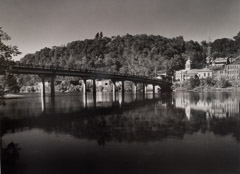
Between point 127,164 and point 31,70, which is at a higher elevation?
point 31,70

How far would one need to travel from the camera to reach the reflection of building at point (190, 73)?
219ft

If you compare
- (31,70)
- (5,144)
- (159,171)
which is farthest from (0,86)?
(31,70)

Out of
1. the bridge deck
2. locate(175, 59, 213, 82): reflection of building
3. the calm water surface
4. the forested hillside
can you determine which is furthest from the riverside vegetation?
the calm water surface

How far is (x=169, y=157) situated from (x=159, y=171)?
115 cm

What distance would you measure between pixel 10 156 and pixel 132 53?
128ft

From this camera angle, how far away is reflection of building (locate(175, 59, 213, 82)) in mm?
66606

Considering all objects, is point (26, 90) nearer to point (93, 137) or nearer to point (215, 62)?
point (215, 62)

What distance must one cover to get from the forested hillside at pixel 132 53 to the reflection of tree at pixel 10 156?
33.8 ft

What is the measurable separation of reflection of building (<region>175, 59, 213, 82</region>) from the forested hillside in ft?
6.65

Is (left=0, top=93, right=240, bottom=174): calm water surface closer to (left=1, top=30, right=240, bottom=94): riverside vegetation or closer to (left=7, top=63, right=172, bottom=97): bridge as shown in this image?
(left=1, top=30, right=240, bottom=94): riverside vegetation

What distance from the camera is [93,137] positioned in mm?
10578

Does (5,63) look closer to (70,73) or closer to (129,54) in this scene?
(70,73)

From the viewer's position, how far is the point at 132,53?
45969 millimetres

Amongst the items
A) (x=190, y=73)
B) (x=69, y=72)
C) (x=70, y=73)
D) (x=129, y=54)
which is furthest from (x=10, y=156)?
(x=190, y=73)
